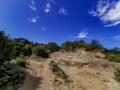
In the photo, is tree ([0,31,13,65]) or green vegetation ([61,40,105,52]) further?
green vegetation ([61,40,105,52])

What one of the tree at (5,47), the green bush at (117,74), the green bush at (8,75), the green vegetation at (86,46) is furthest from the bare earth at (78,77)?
the green vegetation at (86,46)

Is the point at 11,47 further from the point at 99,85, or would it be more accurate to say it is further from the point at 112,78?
the point at 112,78

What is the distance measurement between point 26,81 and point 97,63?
46.9ft

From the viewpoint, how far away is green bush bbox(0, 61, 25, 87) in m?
16.1

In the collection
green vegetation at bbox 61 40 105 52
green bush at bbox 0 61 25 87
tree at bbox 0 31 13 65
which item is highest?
green vegetation at bbox 61 40 105 52

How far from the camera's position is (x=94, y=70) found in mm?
26188

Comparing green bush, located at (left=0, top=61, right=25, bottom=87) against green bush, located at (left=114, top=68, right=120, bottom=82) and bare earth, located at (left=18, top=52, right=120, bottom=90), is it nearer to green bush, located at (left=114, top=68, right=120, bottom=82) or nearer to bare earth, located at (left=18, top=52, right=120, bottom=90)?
bare earth, located at (left=18, top=52, right=120, bottom=90)

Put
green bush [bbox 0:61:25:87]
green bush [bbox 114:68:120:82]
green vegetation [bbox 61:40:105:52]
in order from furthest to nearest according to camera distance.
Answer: green vegetation [bbox 61:40:105:52]
green bush [bbox 114:68:120:82]
green bush [bbox 0:61:25:87]

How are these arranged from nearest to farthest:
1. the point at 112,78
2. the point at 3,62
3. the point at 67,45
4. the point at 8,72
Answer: the point at 8,72, the point at 3,62, the point at 112,78, the point at 67,45

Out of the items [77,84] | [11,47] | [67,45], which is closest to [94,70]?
[77,84]

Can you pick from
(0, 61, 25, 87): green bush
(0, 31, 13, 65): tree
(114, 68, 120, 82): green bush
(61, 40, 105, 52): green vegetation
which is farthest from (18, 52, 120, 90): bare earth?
(61, 40, 105, 52): green vegetation

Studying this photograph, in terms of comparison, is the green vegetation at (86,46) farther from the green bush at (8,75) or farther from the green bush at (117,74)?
the green bush at (8,75)

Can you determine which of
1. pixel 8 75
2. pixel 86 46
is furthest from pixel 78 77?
pixel 86 46

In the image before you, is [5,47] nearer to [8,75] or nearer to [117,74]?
[8,75]
